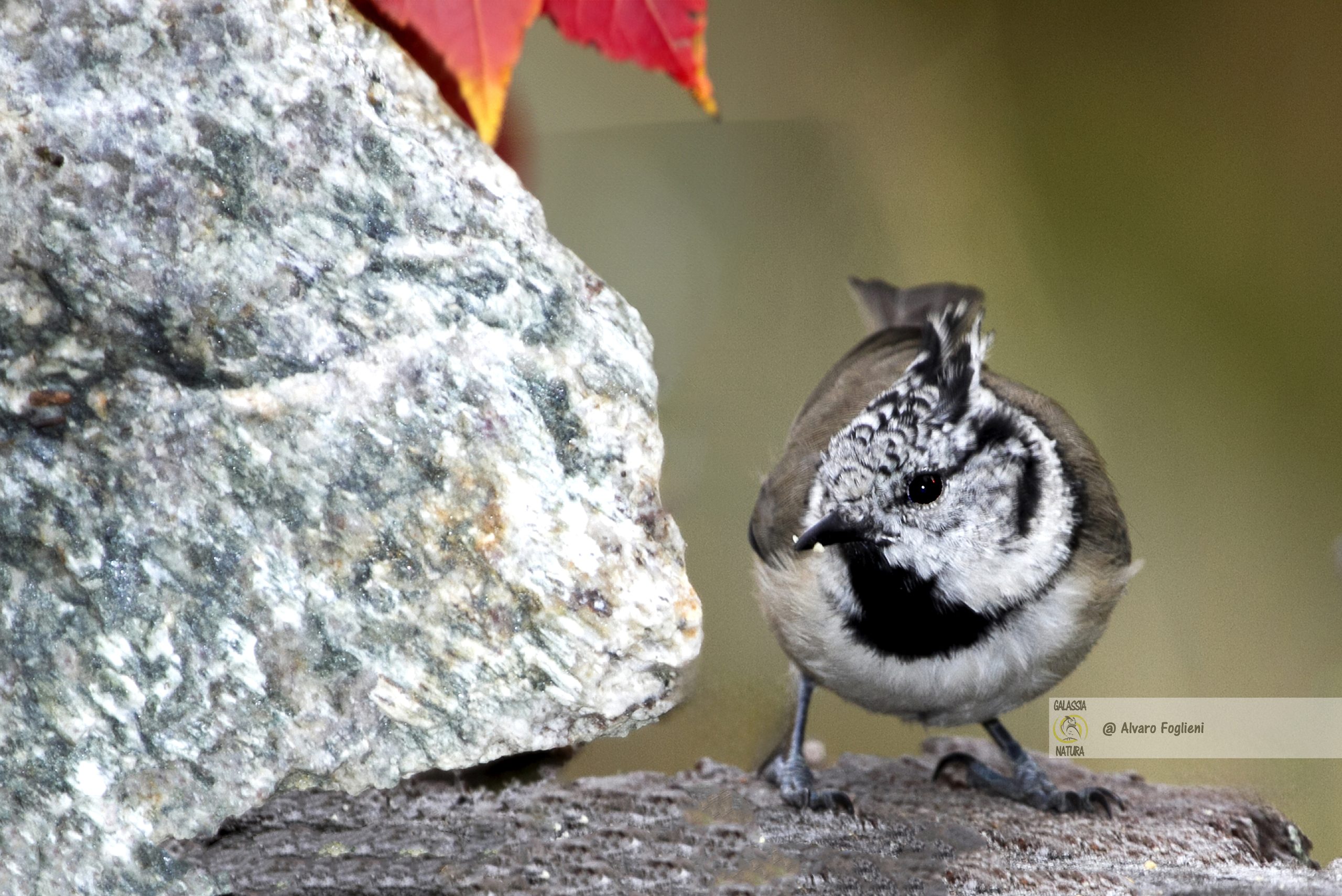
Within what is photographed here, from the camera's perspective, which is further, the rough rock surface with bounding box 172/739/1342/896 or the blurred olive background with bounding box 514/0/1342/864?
the blurred olive background with bounding box 514/0/1342/864

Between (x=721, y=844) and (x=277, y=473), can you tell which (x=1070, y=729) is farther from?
(x=277, y=473)

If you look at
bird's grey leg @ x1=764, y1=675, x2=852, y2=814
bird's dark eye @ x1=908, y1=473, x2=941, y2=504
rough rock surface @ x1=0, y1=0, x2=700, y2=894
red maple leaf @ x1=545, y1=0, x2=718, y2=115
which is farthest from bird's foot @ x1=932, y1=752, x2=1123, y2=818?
red maple leaf @ x1=545, y1=0, x2=718, y2=115

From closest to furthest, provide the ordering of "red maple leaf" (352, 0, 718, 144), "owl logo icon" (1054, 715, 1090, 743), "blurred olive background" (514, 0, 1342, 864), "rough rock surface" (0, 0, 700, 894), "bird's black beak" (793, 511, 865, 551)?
"rough rock surface" (0, 0, 700, 894) → "red maple leaf" (352, 0, 718, 144) → "bird's black beak" (793, 511, 865, 551) → "blurred olive background" (514, 0, 1342, 864) → "owl logo icon" (1054, 715, 1090, 743)

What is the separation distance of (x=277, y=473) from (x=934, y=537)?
2.54 ft

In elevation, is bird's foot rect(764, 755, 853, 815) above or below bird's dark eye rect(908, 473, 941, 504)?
below

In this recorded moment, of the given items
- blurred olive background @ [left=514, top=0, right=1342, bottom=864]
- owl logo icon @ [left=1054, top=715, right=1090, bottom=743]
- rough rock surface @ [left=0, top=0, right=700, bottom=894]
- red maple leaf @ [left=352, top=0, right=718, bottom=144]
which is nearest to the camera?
rough rock surface @ [left=0, top=0, right=700, bottom=894]

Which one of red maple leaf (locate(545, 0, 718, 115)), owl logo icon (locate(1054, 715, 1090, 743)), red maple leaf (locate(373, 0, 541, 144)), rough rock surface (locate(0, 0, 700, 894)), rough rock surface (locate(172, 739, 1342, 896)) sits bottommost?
rough rock surface (locate(172, 739, 1342, 896))

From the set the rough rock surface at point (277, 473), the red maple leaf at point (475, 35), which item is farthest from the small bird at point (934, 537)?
the red maple leaf at point (475, 35)

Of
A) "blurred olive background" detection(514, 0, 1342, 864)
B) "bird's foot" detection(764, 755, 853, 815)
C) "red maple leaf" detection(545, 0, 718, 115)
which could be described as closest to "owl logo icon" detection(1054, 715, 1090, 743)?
"blurred olive background" detection(514, 0, 1342, 864)

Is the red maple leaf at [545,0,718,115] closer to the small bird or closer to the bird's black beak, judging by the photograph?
the small bird

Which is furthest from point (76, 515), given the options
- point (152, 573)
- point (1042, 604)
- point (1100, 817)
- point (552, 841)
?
point (1100, 817)

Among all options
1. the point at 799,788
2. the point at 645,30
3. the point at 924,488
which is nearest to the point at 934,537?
the point at 924,488

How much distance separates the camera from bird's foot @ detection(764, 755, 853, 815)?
129 centimetres

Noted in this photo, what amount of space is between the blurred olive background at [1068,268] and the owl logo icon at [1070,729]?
0.11ft
